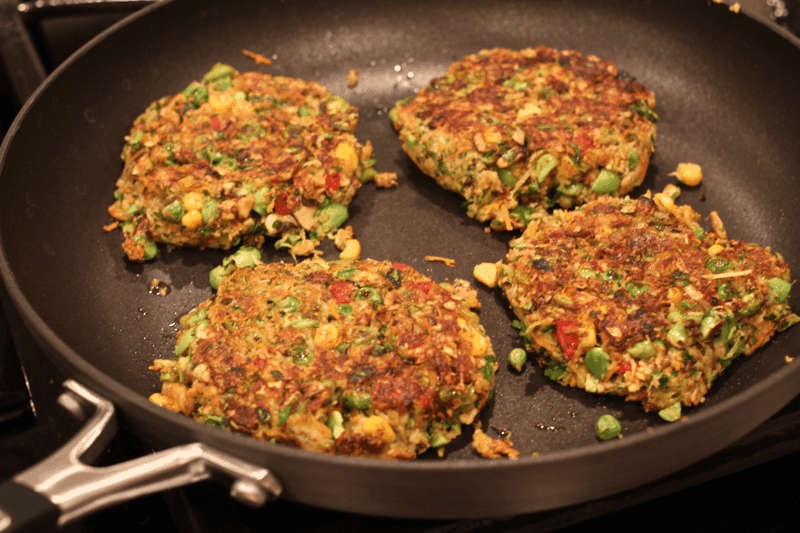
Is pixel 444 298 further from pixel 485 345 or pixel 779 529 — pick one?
pixel 779 529

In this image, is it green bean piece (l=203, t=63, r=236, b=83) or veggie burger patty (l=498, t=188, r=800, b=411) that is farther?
green bean piece (l=203, t=63, r=236, b=83)

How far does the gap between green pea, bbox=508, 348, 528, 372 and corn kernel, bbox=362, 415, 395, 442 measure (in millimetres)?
561

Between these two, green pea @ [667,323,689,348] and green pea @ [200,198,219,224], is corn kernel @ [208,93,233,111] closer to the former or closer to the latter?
green pea @ [200,198,219,224]

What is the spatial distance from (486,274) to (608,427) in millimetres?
750

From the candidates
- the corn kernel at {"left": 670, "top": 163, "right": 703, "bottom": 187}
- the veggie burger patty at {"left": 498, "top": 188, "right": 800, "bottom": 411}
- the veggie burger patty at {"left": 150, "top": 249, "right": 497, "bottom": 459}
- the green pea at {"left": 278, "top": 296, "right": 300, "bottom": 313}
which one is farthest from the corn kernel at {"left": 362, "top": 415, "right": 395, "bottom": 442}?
the corn kernel at {"left": 670, "top": 163, "right": 703, "bottom": 187}

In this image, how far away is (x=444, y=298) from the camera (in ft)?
7.53

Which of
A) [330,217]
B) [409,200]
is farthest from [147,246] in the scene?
[409,200]

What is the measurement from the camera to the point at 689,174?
9.24 feet

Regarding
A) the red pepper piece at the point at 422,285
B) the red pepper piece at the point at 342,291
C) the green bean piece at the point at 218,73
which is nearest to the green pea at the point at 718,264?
the red pepper piece at the point at 422,285

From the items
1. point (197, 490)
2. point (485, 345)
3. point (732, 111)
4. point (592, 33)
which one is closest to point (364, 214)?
point (485, 345)

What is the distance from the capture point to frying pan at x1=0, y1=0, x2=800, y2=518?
5.22 feet

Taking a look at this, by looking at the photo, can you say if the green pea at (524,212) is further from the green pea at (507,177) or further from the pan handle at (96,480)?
the pan handle at (96,480)

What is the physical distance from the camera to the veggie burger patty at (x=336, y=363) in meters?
1.97

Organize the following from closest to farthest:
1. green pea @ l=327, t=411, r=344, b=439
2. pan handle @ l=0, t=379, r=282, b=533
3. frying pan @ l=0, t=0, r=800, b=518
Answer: pan handle @ l=0, t=379, r=282, b=533, frying pan @ l=0, t=0, r=800, b=518, green pea @ l=327, t=411, r=344, b=439
